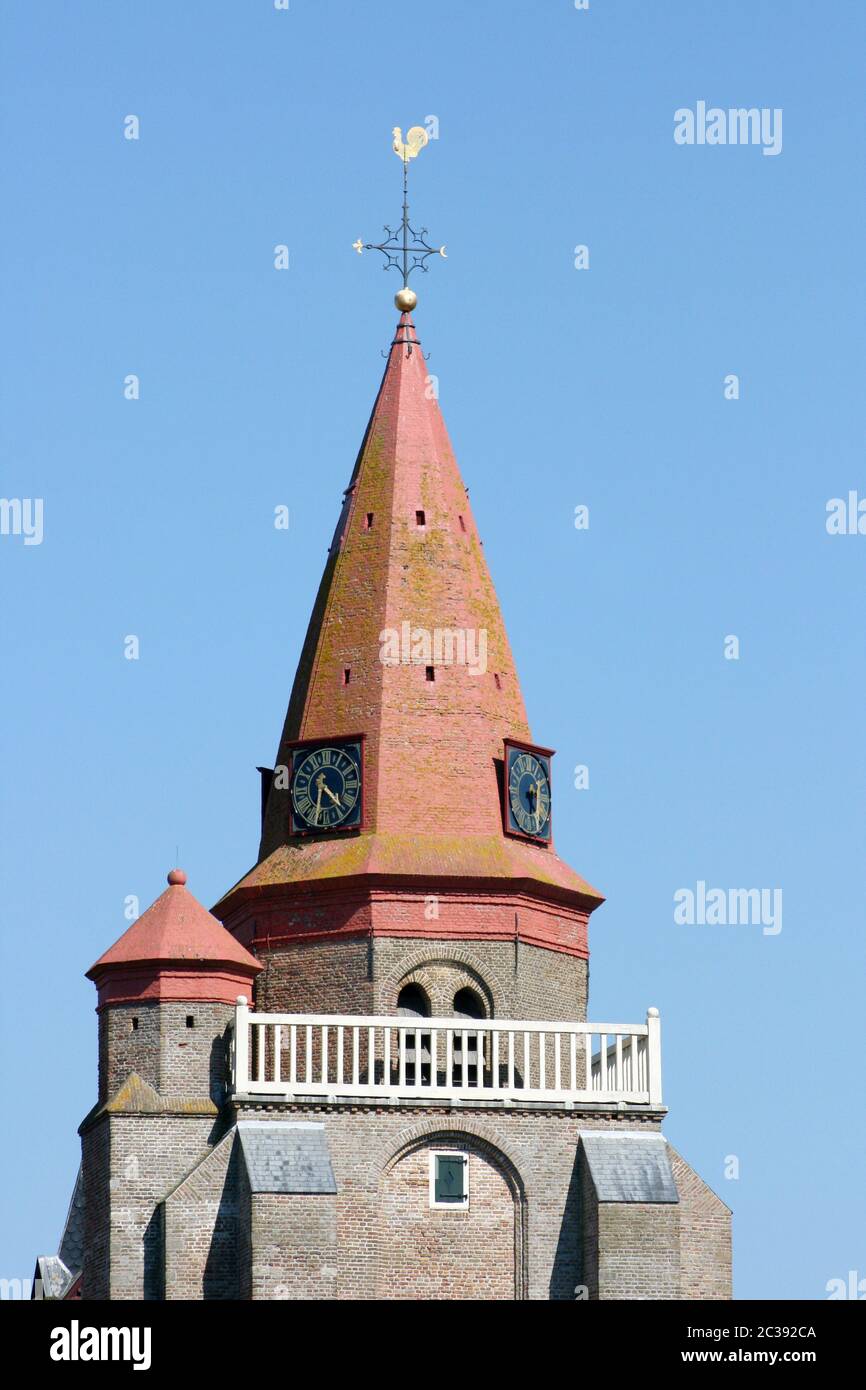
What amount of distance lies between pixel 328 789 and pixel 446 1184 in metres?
7.25

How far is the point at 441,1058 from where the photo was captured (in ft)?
176

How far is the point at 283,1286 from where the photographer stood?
164ft

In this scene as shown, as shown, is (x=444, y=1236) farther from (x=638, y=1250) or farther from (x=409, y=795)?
(x=409, y=795)

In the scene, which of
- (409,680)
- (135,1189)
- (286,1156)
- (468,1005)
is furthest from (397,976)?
(135,1189)

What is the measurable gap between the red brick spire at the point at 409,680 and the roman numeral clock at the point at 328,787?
0.64 ft

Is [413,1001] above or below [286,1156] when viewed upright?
above

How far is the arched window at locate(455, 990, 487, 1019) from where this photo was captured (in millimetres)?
54750

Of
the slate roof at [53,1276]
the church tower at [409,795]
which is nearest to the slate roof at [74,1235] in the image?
the slate roof at [53,1276]

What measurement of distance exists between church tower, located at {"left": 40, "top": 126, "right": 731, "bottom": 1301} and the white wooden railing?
6 centimetres

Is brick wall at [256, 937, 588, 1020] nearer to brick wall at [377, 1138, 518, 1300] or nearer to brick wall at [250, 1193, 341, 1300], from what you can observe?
brick wall at [377, 1138, 518, 1300]

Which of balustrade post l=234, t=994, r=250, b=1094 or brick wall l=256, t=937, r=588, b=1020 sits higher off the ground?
brick wall l=256, t=937, r=588, b=1020

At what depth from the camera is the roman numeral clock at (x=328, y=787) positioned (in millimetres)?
56094

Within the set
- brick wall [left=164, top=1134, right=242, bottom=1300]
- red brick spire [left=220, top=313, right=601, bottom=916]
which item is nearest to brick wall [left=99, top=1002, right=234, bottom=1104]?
brick wall [left=164, top=1134, right=242, bottom=1300]
